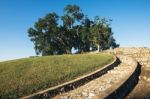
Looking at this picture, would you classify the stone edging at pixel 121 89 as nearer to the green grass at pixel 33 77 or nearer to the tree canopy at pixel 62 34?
the green grass at pixel 33 77

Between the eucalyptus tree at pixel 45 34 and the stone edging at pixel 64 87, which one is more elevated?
the eucalyptus tree at pixel 45 34

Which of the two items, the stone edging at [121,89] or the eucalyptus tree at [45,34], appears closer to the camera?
the stone edging at [121,89]

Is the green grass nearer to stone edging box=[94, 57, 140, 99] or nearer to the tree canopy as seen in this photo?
stone edging box=[94, 57, 140, 99]

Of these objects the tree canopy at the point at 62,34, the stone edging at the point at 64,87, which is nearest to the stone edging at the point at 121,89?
the stone edging at the point at 64,87

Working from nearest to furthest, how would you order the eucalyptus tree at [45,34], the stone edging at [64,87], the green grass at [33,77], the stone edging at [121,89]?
the stone edging at [121,89], the stone edging at [64,87], the green grass at [33,77], the eucalyptus tree at [45,34]

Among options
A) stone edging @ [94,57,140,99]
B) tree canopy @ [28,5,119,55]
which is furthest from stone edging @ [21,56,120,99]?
tree canopy @ [28,5,119,55]

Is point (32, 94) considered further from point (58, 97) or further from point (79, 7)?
point (79, 7)

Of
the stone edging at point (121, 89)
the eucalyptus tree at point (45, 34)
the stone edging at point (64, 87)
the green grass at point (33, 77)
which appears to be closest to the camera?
the stone edging at point (121, 89)

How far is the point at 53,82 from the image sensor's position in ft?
61.9

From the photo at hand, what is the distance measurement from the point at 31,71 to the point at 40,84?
511cm

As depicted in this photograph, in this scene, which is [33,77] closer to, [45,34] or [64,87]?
[64,87]

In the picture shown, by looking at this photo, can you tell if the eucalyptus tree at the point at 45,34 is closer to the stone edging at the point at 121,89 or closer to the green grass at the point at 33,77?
the green grass at the point at 33,77

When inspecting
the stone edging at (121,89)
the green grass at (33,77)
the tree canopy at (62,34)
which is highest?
the tree canopy at (62,34)

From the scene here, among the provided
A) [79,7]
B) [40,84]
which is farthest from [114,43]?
[40,84]
